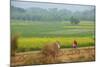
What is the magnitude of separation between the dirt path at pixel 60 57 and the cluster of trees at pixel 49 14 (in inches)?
14.9

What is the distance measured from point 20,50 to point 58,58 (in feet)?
1.56

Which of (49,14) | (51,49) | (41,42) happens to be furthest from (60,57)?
(49,14)

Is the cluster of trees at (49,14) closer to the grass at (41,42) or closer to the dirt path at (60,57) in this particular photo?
the grass at (41,42)

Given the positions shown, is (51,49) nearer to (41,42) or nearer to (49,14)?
(41,42)

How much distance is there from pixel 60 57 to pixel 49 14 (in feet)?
1.75

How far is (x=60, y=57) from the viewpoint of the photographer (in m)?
2.50

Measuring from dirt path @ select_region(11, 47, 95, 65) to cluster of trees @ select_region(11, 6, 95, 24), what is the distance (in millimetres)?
378

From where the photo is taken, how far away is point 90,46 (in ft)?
8.77

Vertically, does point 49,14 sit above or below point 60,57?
above

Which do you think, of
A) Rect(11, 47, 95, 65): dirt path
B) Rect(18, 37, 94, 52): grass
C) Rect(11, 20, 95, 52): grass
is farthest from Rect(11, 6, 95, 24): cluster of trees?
Rect(11, 47, 95, 65): dirt path

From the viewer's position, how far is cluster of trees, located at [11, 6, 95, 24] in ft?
7.63
